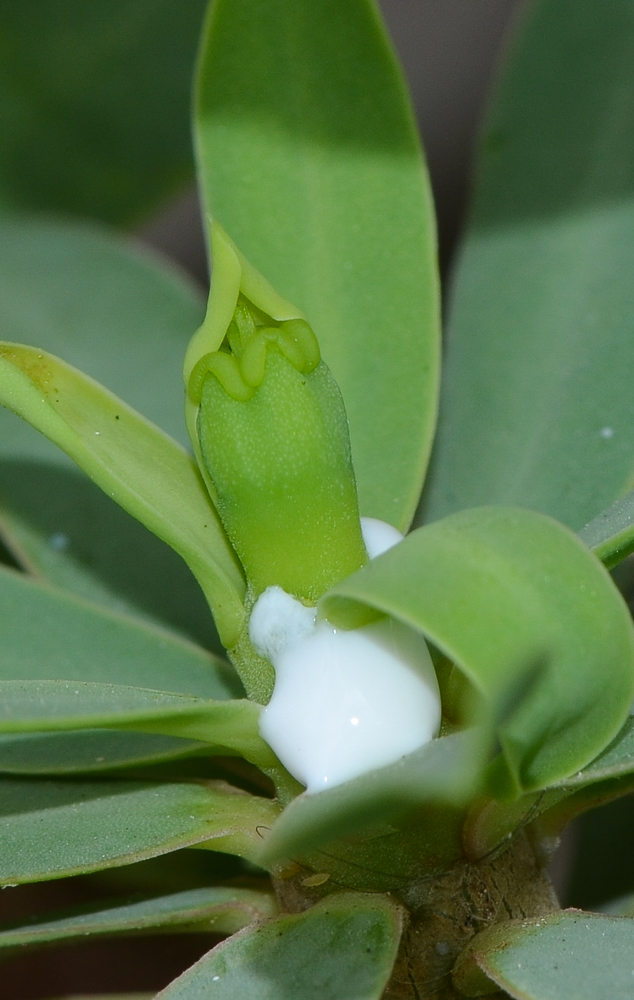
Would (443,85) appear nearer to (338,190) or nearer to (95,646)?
(338,190)

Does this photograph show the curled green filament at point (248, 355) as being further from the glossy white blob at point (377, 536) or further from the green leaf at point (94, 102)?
the green leaf at point (94, 102)

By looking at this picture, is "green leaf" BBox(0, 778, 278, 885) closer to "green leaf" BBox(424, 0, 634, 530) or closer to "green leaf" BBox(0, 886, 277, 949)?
"green leaf" BBox(0, 886, 277, 949)

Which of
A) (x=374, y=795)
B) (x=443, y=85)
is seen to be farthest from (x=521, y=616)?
(x=443, y=85)

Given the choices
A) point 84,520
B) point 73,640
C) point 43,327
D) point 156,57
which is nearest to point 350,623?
point 73,640

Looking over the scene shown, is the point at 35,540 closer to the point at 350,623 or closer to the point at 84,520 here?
the point at 84,520

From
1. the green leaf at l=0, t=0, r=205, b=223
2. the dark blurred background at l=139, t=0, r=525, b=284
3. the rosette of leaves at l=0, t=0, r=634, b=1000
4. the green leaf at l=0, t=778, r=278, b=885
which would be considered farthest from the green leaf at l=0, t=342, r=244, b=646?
the dark blurred background at l=139, t=0, r=525, b=284

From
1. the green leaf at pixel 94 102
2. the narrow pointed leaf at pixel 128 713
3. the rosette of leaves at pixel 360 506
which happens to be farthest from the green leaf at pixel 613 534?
the green leaf at pixel 94 102

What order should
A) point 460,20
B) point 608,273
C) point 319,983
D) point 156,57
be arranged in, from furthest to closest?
1. point 460,20
2. point 156,57
3. point 608,273
4. point 319,983
